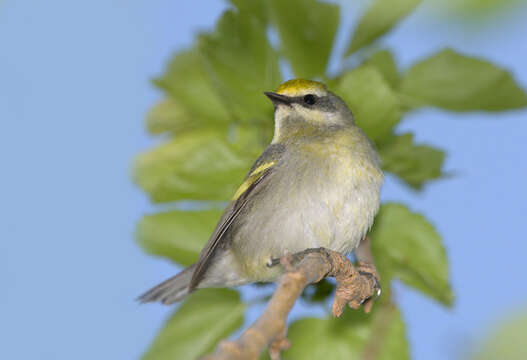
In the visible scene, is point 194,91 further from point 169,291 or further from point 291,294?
point 291,294

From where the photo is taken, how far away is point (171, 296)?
4.00 meters

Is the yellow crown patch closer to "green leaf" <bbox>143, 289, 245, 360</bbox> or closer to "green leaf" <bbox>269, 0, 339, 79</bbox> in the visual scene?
"green leaf" <bbox>269, 0, 339, 79</bbox>

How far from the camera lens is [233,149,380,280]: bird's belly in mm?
3410

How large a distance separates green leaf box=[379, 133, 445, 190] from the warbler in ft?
0.64

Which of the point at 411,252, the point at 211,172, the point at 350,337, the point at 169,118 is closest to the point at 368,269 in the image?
the point at 411,252

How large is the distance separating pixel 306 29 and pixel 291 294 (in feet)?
5.92

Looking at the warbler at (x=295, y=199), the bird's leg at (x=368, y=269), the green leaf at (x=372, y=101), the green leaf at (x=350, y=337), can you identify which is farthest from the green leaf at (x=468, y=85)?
the green leaf at (x=350, y=337)

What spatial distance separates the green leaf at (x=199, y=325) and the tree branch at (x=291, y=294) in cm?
72

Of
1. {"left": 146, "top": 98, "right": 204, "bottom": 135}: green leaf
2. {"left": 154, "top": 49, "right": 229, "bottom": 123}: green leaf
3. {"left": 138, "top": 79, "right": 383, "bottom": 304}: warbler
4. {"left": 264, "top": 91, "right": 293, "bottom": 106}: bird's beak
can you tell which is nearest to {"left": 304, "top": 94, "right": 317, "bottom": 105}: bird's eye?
{"left": 138, "top": 79, "right": 383, "bottom": 304}: warbler

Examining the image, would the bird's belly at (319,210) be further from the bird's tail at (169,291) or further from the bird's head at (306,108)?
the bird's tail at (169,291)

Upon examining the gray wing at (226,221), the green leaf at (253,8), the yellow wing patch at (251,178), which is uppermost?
the green leaf at (253,8)

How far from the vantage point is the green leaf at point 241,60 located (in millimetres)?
3225

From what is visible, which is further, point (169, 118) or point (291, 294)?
point (169, 118)

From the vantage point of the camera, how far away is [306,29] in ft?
10.6
